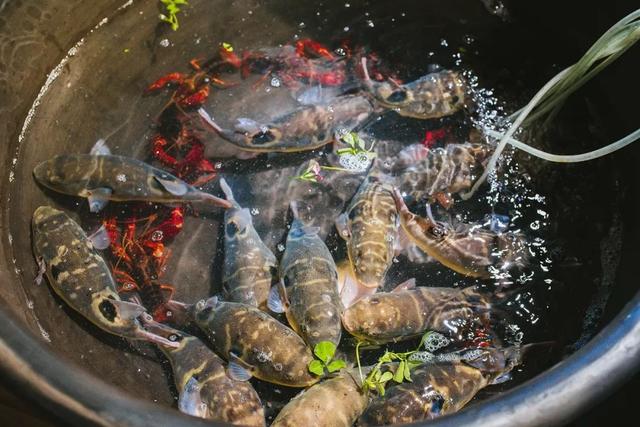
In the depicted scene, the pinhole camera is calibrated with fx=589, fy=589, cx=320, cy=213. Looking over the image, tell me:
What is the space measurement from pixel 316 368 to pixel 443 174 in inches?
66.2

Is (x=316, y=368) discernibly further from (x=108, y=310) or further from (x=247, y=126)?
(x=247, y=126)

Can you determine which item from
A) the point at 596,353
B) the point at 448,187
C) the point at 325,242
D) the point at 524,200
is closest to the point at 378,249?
the point at 325,242

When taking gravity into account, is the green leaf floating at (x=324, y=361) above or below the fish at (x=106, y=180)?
below

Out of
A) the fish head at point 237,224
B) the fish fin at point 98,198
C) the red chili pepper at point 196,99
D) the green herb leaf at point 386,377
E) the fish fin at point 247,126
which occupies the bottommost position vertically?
the green herb leaf at point 386,377

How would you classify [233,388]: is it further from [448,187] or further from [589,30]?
[589,30]

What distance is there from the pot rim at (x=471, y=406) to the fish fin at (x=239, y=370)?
3.98 ft

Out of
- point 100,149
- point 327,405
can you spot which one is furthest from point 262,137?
point 327,405

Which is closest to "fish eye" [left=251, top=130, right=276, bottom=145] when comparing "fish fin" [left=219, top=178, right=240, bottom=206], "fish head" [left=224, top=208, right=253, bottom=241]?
"fish fin" [left=219, top=178, right=240, bottom=206]

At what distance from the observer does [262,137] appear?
4.32 meters

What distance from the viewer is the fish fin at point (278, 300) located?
11.8ft

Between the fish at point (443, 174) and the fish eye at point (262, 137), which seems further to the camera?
the fish eye at point (262, 137)

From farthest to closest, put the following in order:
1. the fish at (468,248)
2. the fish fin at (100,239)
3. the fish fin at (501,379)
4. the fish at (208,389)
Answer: the fish fin at (100,239) < the fish at (468,248) < the fish fin at (501,379) < the fish at (208,389)

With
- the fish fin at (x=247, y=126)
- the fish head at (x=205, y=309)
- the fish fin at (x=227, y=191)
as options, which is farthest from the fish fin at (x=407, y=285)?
the fish fin at (x=247, y=126)

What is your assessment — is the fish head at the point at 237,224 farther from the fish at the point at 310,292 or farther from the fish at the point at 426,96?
the fish at the point at 426,96
